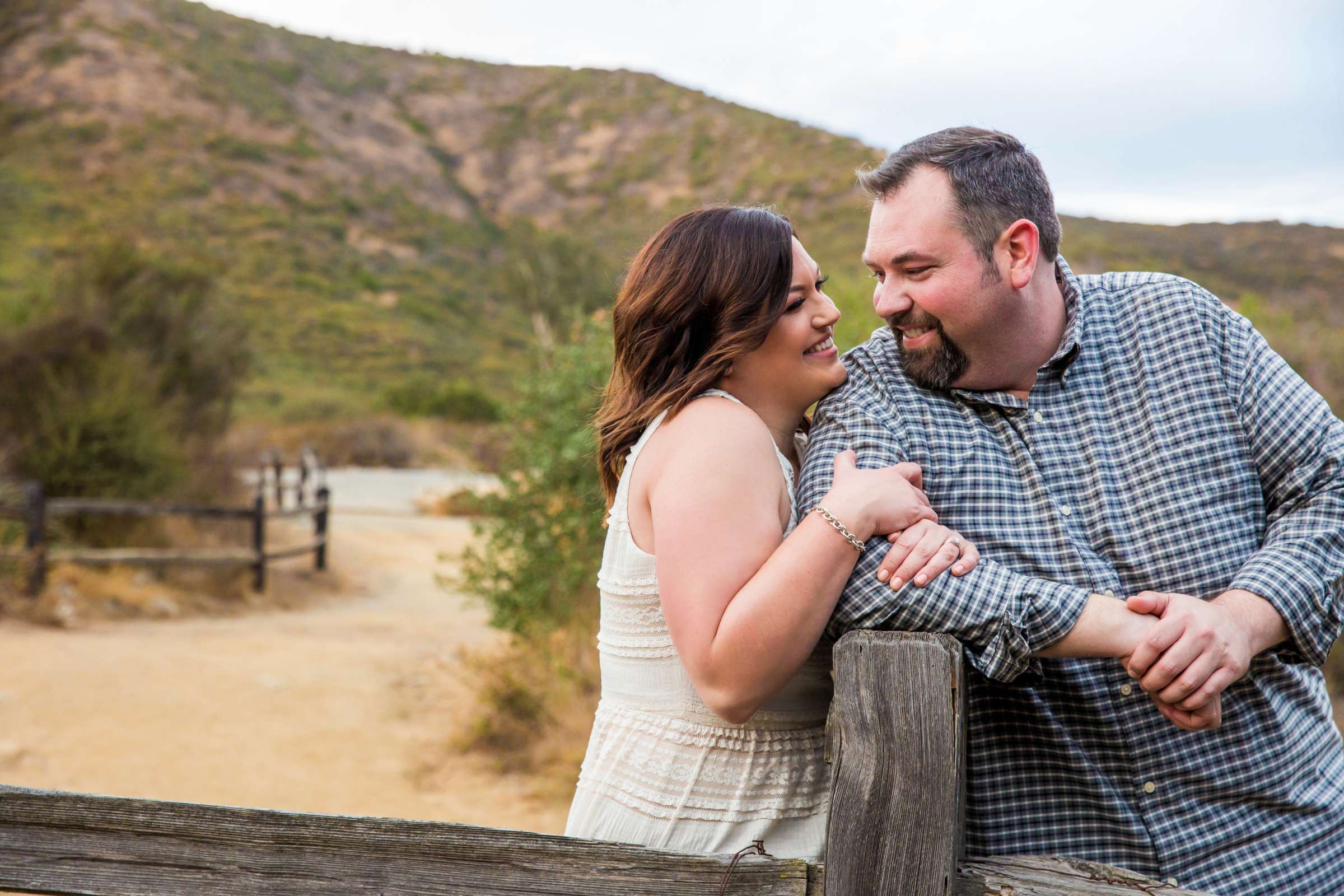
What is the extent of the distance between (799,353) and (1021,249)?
1.69 feet

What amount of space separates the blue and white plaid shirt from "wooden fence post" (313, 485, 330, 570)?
39.8ft

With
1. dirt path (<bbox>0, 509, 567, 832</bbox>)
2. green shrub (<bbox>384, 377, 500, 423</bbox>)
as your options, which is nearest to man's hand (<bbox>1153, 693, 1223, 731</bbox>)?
dirt path (<bbox>0, 509, 567, 832</bbox>)

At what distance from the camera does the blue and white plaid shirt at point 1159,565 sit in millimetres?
1785

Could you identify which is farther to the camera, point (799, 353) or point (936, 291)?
point (936, 291)

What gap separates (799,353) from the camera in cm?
188

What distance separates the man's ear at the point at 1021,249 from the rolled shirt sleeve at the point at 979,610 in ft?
2.16

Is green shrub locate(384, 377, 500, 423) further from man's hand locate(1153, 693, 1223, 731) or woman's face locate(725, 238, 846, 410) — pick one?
man's hand locate(1153, 693, 1223, 731)

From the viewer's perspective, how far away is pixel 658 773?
173cm

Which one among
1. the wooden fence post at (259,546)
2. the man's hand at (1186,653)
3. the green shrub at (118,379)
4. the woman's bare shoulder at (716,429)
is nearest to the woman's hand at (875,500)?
the woman's bare shoulder at (716,429)

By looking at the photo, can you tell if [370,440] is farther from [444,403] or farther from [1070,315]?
[1070,315]

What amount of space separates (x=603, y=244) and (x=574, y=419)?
99.5 feet

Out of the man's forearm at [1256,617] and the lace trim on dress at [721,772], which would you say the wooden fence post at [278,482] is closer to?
the lace trim on dress at [721,772]

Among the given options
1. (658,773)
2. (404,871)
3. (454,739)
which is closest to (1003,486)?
(658,773)

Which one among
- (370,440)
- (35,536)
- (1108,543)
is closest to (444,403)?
(370,440)
